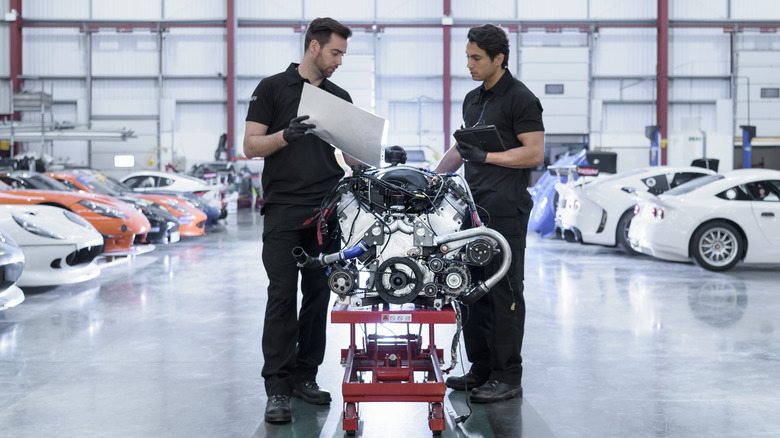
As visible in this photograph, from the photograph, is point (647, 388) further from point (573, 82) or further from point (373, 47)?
point (373, 47)

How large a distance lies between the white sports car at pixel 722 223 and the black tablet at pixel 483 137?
222 inches

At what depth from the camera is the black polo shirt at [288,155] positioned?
3551mm

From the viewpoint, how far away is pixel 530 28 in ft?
79.4

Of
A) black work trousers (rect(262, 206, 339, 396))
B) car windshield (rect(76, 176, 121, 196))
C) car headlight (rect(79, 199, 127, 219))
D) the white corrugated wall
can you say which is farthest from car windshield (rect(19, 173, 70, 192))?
the white corrugated wall

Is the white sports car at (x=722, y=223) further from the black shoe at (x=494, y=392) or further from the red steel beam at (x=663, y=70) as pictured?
the red steel beam at (x=663, y=70)

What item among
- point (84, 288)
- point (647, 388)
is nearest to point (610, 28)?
point (84, 288)

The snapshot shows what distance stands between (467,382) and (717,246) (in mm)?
5762

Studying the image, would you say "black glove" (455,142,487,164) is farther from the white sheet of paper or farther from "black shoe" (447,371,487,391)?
"black shoe" (447,371,487,391)

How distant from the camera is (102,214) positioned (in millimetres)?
8516

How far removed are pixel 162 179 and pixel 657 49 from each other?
1634 centimetres

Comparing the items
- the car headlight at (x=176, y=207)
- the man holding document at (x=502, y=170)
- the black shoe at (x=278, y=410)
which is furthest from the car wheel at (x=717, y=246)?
the car headlight at (x=176, y=207)

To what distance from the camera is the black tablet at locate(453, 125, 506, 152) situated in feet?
11.7

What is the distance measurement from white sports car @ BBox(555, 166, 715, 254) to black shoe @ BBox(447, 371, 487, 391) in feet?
21.7

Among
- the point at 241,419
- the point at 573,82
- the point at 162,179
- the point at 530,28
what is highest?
the point at 530,28
